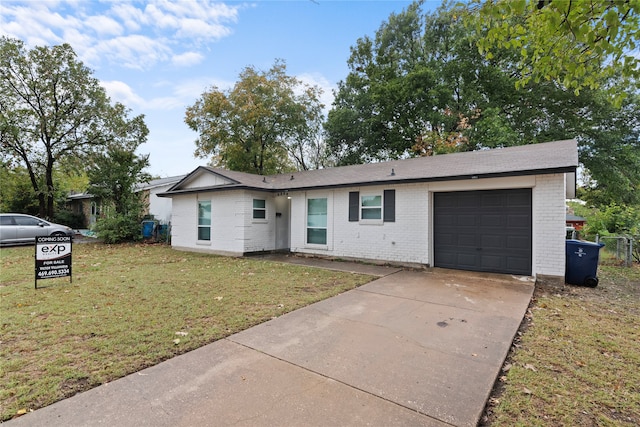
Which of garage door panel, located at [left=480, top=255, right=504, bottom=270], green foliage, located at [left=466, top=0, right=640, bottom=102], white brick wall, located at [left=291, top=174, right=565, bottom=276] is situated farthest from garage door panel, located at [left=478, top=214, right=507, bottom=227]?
green foliage, located at [left=466, top=0, right=640, bottom=102]

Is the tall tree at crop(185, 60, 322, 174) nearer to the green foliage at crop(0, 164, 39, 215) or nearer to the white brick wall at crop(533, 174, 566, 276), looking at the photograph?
the green foliage at crop(0, 164, 39, 215)

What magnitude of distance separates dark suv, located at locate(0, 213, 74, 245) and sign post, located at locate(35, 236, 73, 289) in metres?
9.04

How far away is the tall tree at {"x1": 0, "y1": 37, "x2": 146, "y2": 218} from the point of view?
665 inches

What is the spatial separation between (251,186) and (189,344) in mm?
8350

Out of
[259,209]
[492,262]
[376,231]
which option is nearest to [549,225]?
[492,262]

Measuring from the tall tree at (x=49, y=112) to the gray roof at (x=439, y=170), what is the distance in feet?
32.1

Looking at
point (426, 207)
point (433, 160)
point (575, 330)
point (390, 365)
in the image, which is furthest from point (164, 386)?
point (433, 160)

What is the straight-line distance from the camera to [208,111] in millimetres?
21859

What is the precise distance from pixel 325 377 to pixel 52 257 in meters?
6.88

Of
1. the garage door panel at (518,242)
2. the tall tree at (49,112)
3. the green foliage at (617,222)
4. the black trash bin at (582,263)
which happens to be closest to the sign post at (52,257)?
the garage door panel at (518,242)

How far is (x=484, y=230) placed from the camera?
27.0 feet

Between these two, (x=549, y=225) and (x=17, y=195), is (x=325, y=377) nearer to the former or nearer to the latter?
(x=549, y=225)

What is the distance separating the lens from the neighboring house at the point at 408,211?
7.40 metres

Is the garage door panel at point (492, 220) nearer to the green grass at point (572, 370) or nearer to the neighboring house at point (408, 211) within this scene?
the neighboring house at point (408, 211)
